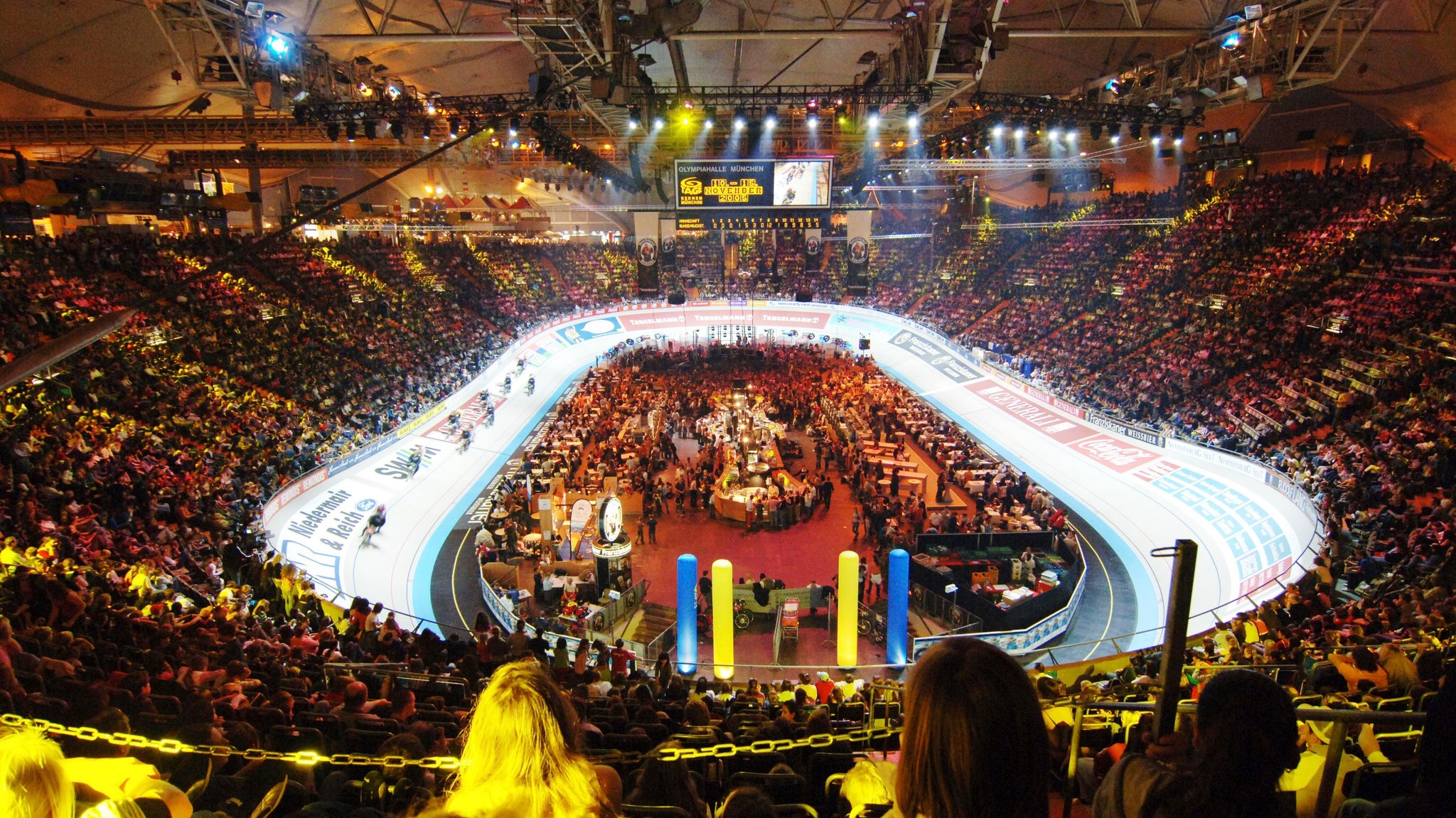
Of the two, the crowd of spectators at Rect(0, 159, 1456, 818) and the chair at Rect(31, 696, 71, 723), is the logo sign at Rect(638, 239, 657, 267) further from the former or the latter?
the chair at Rect(31, 696, 71, 723)

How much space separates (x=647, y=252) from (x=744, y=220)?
11222mm

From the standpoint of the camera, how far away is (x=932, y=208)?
48656 millimetres

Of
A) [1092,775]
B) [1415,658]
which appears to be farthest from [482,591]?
[1415,658]

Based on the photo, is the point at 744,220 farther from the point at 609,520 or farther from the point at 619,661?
the point at 619,661

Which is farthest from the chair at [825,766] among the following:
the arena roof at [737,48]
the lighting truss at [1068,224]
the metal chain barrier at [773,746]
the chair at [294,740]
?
the lighting truss at [1068,224]

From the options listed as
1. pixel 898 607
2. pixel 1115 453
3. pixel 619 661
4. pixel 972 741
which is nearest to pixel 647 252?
pixel 1115 453

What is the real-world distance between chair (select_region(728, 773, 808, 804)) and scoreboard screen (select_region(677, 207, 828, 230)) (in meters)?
18.8

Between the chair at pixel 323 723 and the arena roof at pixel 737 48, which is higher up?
the arena roof at pixel 737 48

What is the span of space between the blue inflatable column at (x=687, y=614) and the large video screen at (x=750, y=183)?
39.5 ft

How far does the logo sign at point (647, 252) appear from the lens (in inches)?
1310

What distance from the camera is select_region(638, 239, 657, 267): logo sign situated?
109ft

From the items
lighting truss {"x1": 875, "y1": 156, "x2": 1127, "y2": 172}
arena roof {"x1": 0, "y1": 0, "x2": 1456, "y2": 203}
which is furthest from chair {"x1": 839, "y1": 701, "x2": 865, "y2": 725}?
lighting truss {"x1": 875, "y1": 156, "x2": 1127, "y2": 172}

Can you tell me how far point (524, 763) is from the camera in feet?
5.77

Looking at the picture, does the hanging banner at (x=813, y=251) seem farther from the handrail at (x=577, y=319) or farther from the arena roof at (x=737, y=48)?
the arena roof at (x=737, y=48)
